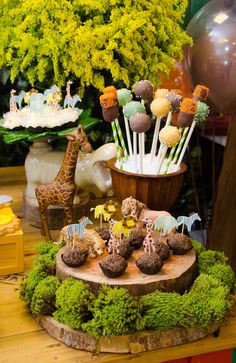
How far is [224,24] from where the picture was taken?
1.99 metres

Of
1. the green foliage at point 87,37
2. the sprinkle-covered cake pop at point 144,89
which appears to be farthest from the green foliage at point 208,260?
the green foliage at point 87,37

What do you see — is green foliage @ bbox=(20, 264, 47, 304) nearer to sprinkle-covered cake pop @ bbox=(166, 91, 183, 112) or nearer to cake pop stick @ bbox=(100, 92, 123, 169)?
cake pop stick @ bbox=(100, 92, 123, 169)

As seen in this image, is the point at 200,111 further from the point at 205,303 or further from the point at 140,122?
the point at 205,303

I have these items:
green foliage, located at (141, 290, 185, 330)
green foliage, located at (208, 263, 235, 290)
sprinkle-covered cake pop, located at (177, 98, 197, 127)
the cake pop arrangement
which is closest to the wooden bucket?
the cake pop arrangement

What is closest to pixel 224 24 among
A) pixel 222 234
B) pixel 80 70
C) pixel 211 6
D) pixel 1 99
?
pixel 211 6

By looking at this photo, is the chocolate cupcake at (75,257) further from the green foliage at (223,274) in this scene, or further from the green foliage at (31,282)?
the green foliage at (223,274)

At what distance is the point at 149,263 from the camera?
1.07 m

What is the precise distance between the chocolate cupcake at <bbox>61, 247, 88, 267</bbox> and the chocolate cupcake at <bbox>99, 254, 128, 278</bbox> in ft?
0.17

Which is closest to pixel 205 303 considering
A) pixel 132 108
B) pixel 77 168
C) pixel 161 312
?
pixel 161 312

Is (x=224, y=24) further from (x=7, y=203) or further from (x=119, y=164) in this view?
(x=7, y=203)

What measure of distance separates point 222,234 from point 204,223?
0.45 m

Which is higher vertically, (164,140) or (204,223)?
(164,140)

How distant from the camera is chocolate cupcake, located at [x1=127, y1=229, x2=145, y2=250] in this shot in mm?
1208

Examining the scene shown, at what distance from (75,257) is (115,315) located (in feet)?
0.53
